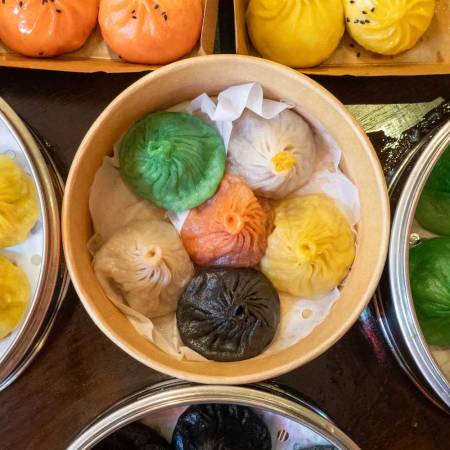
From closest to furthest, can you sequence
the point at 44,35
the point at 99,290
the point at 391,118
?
1. the point at 99,290
2. the point at 44,35
3. the point at 391,118

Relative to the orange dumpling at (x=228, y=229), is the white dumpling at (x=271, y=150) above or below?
above

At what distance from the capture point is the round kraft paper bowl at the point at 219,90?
1113 mm

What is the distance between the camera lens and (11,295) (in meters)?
1.28

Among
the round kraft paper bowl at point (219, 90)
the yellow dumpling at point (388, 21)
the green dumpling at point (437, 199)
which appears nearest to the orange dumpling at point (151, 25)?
the round kraft paper bowl at point (219, 90)

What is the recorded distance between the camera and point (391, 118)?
1419 mm

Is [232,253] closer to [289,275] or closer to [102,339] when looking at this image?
[289,275]

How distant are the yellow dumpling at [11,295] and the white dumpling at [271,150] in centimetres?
54

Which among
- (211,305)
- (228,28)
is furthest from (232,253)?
(228,28)

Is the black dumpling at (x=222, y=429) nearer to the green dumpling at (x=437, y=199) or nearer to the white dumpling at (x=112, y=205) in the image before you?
the white dumpling at (x=112, y=205)

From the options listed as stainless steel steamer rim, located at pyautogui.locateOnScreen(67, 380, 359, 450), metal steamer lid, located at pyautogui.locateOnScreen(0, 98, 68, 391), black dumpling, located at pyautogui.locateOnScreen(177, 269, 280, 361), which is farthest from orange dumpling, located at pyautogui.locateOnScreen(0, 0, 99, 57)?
stainless steel steamer rim, located at pyautogui.locateOnScreen(67, 380, 359, 450)

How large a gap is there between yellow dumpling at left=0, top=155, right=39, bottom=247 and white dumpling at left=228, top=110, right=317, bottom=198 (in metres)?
0.46

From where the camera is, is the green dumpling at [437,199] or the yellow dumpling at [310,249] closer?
the yellow dumpling at [310,249]

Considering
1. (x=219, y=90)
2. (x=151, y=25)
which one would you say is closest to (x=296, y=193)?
(x=219, y=90)

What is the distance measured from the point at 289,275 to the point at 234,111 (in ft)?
1.24
